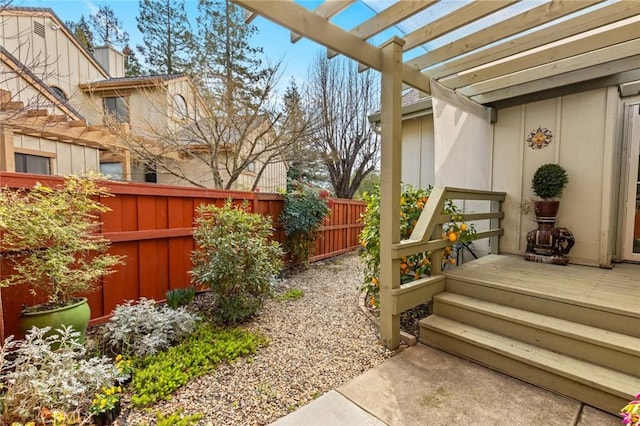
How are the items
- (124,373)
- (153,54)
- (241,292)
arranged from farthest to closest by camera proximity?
(153,54)
(241,292)
(124,373)

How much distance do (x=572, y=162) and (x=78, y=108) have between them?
1164 centimetres

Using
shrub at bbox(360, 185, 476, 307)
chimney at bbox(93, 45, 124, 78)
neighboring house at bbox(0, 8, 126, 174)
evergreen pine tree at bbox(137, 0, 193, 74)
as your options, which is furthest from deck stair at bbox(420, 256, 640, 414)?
chimney at bbox(93, 45, 124, 78)

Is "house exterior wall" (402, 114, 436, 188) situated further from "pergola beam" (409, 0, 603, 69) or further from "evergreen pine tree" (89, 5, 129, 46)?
"evergreen pine tree" (89, 5, 129, 46)

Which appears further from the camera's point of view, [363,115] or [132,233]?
[363,115]

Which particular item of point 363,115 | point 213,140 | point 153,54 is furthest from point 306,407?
point 153,54

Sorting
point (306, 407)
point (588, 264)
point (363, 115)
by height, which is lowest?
point (306, 407)

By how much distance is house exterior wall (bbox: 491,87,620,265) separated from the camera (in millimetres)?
3502

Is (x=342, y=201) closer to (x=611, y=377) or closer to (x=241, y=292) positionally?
(x=241, y=292)

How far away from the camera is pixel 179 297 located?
11.0 ft

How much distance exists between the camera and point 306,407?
1934 mm

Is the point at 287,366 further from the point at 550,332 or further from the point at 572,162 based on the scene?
the point at 572,162

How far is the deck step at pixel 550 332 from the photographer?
200 cm

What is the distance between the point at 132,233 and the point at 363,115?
873cm

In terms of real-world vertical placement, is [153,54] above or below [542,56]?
above
